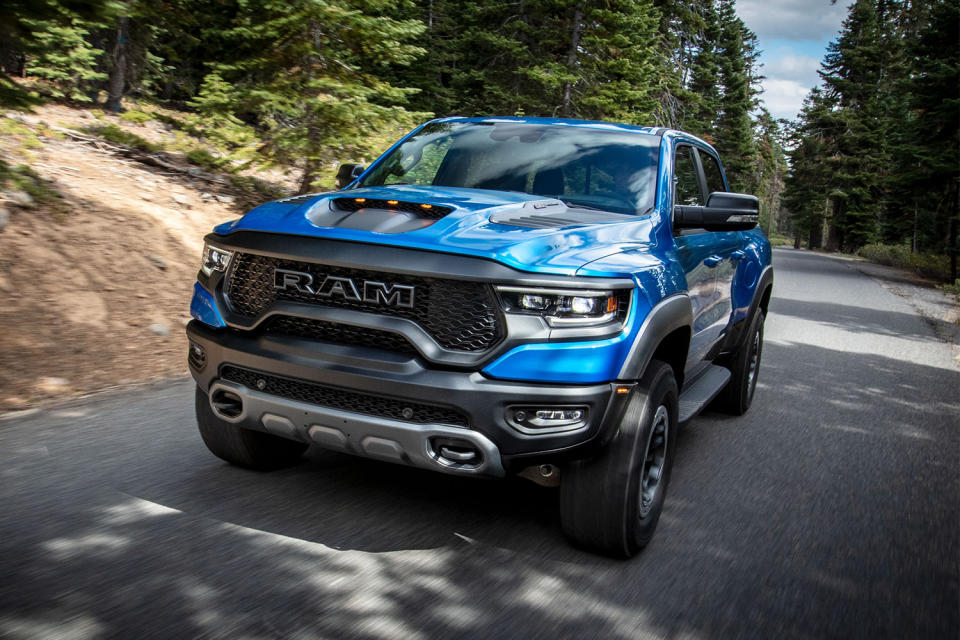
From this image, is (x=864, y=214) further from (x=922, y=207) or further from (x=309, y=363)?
(x=309, y=363)

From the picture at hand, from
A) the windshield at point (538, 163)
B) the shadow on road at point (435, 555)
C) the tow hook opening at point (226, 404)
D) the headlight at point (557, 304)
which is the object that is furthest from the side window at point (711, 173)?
the tow hook opening at point (226, 404)

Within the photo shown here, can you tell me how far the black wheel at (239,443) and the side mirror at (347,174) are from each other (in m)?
1.59

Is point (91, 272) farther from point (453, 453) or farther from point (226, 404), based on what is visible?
point (453, 453)

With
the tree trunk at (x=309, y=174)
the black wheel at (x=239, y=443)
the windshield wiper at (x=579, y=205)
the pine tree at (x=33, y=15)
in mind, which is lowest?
the black wheel at (x=239, y=443)

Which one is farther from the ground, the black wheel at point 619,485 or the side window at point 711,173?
the side window at point 711,173

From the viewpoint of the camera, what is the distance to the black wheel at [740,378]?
5.79m

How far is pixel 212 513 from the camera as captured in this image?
3414mm

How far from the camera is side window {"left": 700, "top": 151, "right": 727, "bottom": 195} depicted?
17.4 feet

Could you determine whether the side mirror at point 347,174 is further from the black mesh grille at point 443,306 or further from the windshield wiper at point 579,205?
the black mesh grille at point 443,306

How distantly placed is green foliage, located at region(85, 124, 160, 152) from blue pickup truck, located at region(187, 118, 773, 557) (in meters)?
9.82

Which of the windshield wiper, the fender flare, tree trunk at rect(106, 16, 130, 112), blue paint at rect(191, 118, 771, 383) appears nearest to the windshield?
the windshield wiper

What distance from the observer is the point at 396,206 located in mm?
3320

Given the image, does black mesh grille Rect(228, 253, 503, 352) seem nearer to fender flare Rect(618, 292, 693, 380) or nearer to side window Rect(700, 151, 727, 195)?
fender flare Rect(618, 292, 693, 380)

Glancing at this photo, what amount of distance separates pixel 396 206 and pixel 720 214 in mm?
1654
